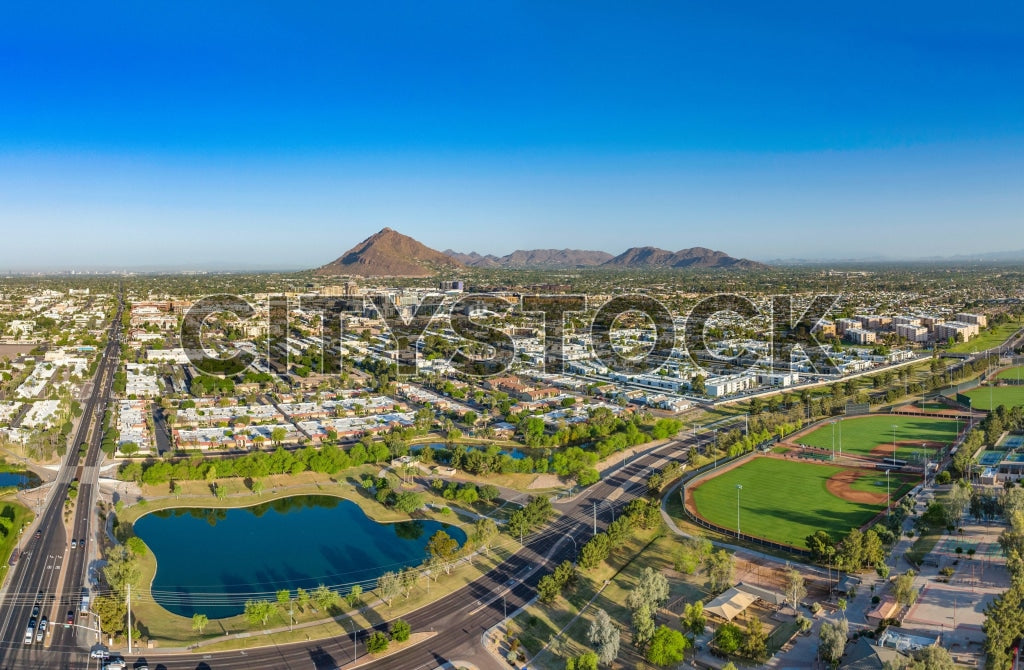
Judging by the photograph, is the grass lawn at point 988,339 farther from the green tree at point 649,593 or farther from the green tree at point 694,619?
the green tree at point 694,619

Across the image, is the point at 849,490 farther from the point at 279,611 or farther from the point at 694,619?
the point at 279,611

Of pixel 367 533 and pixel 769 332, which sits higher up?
pixel 769 332

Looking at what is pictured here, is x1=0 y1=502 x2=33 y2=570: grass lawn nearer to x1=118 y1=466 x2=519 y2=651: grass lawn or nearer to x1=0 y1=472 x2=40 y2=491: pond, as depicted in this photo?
x1=0 y1=472 x2=40 y2=491: pond

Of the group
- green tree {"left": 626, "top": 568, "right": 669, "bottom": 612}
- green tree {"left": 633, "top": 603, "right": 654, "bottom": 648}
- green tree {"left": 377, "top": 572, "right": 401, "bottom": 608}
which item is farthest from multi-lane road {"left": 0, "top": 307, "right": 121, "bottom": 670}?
green tree {"left": 626, "top": 568, "right": 669, "bottom": 612}

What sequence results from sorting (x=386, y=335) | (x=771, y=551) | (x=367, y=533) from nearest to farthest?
1. (x=771, y=551)
2. (x=367, y=533)
3. (x=386, y=335)

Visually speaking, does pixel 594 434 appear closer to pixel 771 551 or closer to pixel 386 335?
pixel 771 551

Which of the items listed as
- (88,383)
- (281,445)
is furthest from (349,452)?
(88,383)
